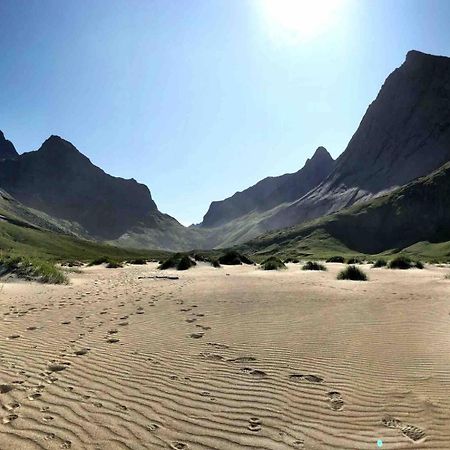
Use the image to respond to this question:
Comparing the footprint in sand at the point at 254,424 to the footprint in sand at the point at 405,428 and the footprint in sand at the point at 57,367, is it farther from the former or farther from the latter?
the footprint in sand at the point at 57,367

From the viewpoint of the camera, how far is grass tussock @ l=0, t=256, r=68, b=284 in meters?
21.0

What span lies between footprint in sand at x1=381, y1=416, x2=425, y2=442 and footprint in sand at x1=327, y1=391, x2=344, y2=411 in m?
0.57

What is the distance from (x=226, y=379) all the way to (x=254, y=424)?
150cm

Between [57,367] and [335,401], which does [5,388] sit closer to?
[57,367]

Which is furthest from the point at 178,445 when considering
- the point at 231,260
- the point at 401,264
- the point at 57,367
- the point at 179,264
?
the point at 231,260

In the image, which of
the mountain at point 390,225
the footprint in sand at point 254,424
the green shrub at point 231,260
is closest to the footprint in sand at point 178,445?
the footprint in sand at point 254,424

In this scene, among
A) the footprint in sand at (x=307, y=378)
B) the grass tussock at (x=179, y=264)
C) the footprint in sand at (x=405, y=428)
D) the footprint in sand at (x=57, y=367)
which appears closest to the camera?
the footprint in sand at (x=405, y=428)

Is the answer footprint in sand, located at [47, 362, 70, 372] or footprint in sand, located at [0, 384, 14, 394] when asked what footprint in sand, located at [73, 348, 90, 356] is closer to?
footprint in sand, located at [47, 362, 70, 372]

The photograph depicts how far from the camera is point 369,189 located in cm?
19488

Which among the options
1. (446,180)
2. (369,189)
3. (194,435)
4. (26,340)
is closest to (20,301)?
(26,340)

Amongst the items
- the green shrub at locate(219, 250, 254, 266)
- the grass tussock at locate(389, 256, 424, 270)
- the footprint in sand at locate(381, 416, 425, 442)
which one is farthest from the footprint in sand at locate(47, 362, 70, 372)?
the green shrub at locate(219, 250, 254, 266)

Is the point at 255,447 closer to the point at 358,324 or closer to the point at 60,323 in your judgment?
the point at 358,324

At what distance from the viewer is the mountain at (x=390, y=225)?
13238cm

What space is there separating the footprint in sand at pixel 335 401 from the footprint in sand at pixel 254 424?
3.49 ft
